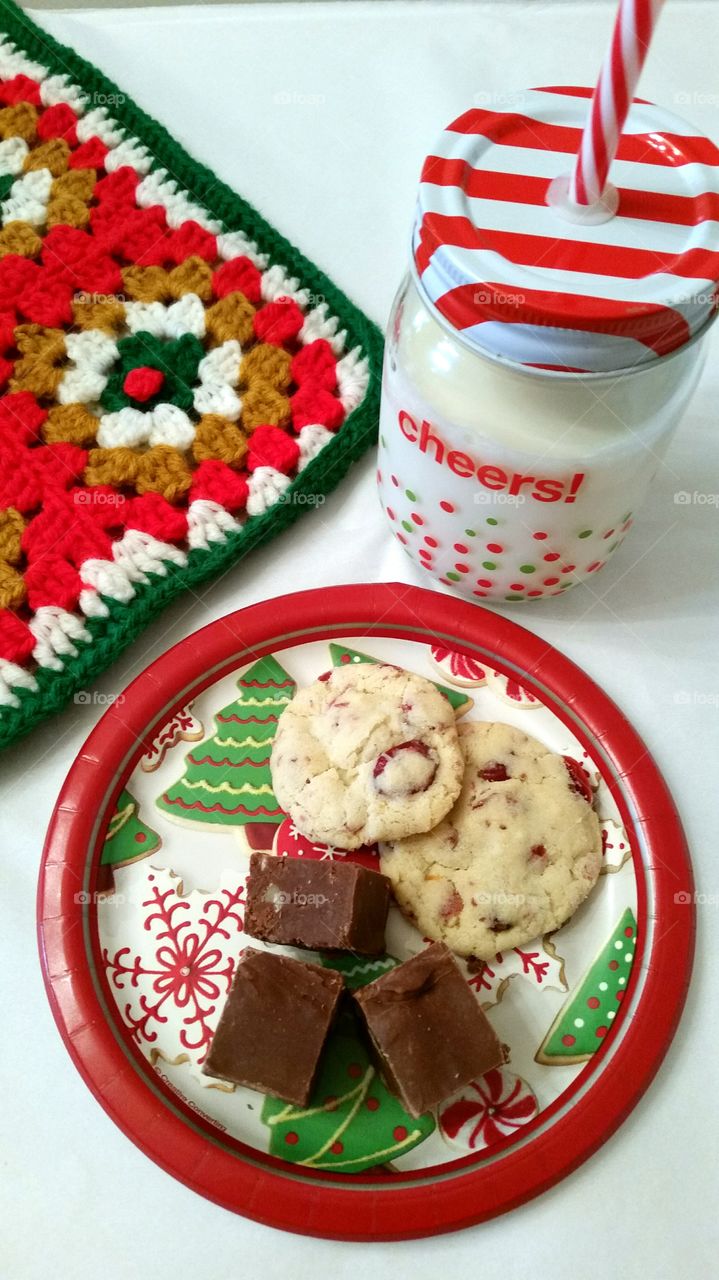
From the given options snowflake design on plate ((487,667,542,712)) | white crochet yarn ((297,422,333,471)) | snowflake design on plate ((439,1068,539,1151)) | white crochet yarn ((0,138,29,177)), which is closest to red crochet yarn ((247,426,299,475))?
white crochet yarn ((297,422,333,471))

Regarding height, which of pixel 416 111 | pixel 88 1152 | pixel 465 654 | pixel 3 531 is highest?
pixel 416 111

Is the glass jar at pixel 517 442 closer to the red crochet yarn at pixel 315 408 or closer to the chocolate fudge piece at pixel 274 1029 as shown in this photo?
the red crochet yarn at pixel 315 408

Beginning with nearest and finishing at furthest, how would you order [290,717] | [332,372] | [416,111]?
1. [290,717]
2. [332,372]
3. [416,111]

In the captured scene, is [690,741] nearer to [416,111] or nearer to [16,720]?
[16,720]

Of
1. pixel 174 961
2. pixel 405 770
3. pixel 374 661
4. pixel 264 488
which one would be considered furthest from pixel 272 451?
pixel 174 961

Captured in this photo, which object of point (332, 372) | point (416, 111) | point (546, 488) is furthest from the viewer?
point (416, 111)

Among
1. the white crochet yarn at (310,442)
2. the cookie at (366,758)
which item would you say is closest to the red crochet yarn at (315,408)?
the white crochet yarn at (310,442)

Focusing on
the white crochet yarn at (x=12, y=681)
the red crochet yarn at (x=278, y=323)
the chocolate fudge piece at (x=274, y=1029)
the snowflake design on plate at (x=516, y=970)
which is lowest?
the snowflake design on plate at (x=516, y=970)

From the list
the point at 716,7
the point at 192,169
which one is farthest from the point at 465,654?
the point at 716,7
